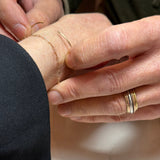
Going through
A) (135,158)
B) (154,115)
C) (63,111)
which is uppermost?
(63,111)

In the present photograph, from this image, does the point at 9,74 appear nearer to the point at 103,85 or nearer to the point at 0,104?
the point at 0,104

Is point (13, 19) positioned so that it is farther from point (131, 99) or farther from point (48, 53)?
point (131, 99)

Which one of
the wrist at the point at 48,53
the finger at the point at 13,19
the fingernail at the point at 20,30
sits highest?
the finger at the point at 13,19

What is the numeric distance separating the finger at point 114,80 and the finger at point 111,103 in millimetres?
36

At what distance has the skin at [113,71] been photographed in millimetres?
476

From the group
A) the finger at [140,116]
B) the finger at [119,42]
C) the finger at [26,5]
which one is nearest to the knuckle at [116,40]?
the finger at [119,42]

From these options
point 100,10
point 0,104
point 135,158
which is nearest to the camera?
point 0,104

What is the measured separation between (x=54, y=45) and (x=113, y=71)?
199 millimetres

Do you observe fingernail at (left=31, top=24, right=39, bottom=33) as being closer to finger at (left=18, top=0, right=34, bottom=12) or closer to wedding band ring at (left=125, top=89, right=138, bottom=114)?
finger at (left=18, top=0, right=34, bottom=12)

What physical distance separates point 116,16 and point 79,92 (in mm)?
670

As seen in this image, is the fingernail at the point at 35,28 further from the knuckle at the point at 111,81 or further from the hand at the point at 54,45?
the knuckle at the point at 111,81

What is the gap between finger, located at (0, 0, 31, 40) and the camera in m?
0.63

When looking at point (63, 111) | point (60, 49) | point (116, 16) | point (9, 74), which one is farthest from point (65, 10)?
point (9, 74)

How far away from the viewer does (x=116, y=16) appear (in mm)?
1072
